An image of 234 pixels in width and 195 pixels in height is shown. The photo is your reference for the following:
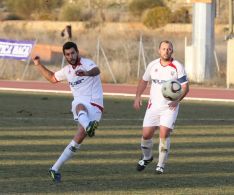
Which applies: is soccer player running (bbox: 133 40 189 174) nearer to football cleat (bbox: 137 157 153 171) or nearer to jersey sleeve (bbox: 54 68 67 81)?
football cleat (bbox: 137 157 153 171)

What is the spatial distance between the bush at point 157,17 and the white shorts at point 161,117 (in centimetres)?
6494

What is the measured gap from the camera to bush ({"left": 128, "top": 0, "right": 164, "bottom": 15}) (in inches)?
3541

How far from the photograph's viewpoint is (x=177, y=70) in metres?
14.1

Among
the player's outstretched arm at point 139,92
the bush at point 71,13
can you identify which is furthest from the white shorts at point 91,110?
the bush at point 71,13

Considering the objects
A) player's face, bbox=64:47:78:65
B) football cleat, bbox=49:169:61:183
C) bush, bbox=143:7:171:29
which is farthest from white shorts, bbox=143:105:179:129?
bush, bbox=143:7:171:29

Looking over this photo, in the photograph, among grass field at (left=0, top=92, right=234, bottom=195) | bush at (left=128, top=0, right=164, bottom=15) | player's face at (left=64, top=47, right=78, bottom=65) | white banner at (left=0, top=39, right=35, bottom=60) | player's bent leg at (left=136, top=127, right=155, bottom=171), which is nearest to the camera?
grass field at (left=0, top=92, right=234, bottom=195)

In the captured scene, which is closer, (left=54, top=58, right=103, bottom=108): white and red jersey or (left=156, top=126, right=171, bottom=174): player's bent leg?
(left=54, top=58, right=103, bottom=108): white and red jersey

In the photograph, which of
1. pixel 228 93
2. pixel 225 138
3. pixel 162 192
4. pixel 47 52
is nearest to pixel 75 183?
pixel 162 192

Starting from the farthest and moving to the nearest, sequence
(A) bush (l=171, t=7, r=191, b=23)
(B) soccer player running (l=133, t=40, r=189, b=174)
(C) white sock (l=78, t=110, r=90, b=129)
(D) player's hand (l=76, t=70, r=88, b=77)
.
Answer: (A) bush (l=171, t=7, r=191, b=23), (B) soccer player running (l=133, t=40, r=189, b=174), (D) player's hand (l=76, t=70, r=88, b=77), (C) white sock (l=78, t=110, r=90, b=129)

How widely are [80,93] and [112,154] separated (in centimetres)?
325

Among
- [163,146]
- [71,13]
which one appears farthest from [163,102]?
[71,13]

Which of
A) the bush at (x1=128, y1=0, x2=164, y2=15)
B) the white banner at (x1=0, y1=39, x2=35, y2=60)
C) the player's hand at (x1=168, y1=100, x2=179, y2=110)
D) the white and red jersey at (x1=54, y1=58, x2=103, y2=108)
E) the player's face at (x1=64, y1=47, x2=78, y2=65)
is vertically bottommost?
the bush at (x1=128, y1=0, x2=164, y2=15)

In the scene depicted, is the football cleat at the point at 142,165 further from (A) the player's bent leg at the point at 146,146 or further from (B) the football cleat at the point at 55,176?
(B) the football cleat at the point at 55,176

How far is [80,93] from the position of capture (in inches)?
529
